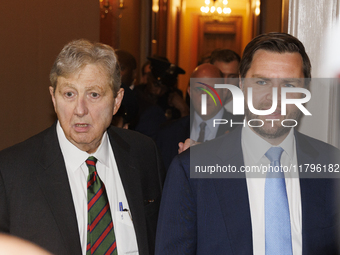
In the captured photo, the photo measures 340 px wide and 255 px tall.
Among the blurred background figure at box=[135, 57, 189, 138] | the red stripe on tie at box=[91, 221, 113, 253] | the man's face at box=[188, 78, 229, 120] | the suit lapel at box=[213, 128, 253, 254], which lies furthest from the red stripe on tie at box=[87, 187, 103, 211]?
the blurred background figure at box=[135, 57, 189, 138]

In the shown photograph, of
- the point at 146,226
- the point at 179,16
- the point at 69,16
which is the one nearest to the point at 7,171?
the point at 146,226

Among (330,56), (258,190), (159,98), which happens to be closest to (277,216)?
(258,190)

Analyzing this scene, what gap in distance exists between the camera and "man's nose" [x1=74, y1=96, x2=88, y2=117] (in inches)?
58.9

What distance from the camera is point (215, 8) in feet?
44.7

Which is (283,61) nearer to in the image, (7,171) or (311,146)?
(311,146)

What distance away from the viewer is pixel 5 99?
234 cm

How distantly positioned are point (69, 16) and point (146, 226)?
1770mm

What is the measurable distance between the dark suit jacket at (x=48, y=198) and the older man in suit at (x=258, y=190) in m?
0.25

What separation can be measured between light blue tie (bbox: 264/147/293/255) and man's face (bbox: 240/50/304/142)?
129 mm

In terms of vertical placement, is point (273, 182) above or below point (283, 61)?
below

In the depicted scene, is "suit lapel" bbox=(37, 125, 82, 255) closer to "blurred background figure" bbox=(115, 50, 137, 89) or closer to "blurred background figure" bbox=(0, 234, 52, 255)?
"blurred background figure" bbox=(0, 234, 52, 255)

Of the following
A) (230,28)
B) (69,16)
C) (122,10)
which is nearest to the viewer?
(69,16)

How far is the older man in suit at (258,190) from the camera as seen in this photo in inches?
51.8

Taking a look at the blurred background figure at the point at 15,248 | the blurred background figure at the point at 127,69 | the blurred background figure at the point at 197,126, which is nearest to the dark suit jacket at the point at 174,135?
the blurred background figure at the point at 197,126
